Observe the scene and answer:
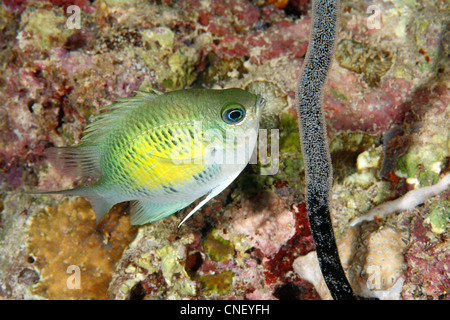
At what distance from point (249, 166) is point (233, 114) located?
1.15m

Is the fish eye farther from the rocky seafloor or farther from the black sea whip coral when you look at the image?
the rocky seafloor

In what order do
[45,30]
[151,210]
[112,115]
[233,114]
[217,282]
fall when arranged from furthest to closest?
[45,30], [217,282], [151,210], [112,115], [233,114]

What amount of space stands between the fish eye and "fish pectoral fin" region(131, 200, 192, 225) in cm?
64

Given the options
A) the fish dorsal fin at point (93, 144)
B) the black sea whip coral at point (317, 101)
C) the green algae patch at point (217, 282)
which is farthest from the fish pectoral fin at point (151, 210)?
the green algae patch at point (217, 282)

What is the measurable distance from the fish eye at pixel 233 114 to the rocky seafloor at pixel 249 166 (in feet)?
3.59

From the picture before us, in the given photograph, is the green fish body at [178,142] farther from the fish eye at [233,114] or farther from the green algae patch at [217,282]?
the green algae patch at [217,282]

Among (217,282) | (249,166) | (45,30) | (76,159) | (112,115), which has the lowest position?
(217,282)

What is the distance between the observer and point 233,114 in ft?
5.42

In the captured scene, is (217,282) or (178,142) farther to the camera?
(217,282)

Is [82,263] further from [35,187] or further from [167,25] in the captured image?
[167,25]

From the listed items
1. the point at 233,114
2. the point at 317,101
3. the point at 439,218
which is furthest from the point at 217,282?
the point at 439,218

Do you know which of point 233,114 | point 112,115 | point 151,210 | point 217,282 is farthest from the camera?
point 217,282

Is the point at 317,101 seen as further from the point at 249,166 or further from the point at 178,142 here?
the point at 249,166

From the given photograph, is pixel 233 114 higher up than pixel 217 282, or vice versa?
pixel 233 114
